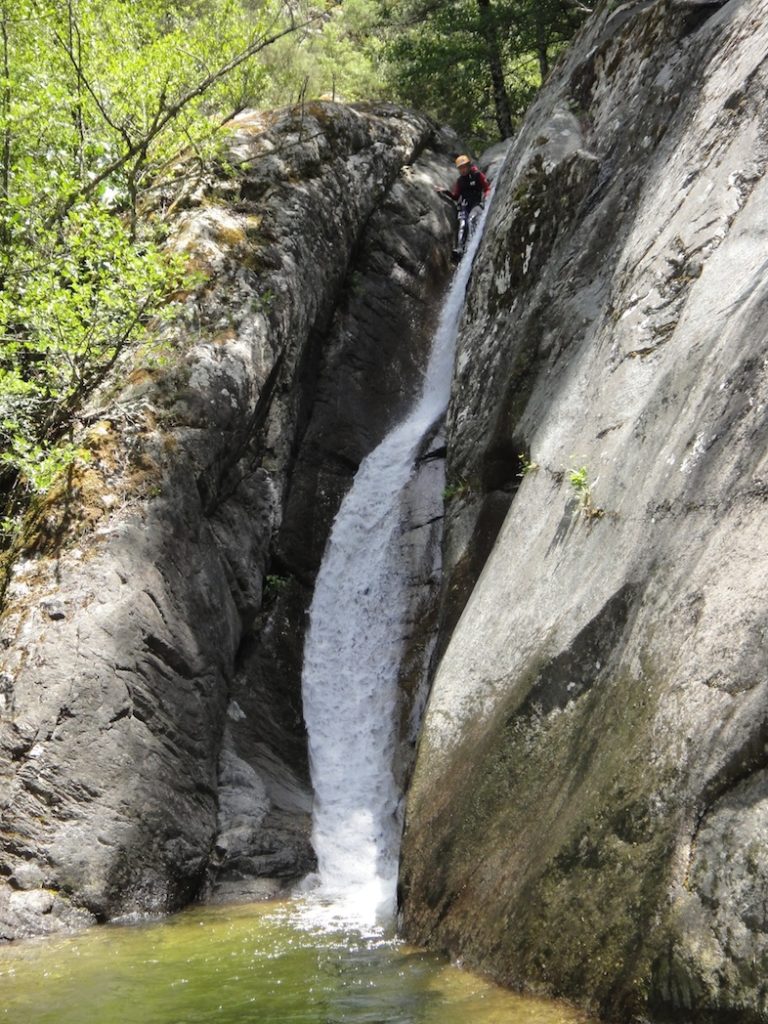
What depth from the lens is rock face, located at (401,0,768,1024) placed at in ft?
15.6

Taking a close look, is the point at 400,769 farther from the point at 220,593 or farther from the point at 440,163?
the point at 440,163

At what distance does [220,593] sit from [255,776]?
98.7 inches

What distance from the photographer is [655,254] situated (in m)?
9.16

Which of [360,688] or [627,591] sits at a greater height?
[627,591]

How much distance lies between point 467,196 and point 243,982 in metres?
18.0

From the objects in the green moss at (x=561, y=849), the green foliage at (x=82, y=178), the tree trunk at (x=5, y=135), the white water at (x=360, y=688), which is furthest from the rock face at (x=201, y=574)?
the green moss at (x=561, y=849)

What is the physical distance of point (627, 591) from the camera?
6445 mm

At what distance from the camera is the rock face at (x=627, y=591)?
4754mm

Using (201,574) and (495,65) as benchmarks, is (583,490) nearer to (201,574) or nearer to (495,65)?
(201,574)

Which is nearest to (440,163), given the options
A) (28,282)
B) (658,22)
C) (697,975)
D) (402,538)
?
(658,22)

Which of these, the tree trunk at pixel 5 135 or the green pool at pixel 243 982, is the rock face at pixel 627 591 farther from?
the tree trunk at pixel 5 135

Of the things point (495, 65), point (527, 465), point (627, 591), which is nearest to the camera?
point (627, 591)

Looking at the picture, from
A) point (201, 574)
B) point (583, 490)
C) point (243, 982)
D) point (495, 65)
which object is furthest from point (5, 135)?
point (495, 65)

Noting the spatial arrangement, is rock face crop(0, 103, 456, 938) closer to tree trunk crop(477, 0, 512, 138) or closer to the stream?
the stream
